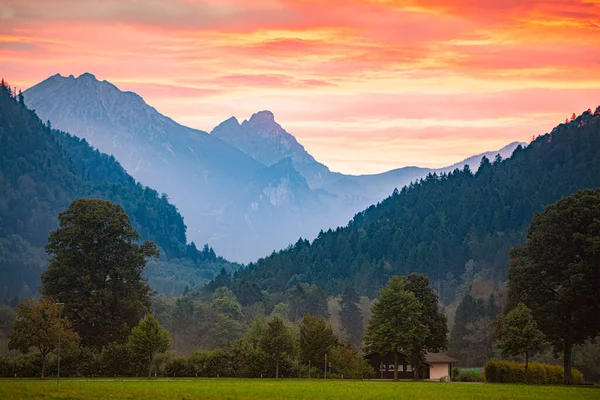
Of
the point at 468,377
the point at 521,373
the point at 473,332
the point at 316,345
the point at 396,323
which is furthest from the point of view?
the point at 473,332

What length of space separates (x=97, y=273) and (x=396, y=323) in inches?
1425

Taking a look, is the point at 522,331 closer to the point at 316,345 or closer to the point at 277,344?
the point at 316,345

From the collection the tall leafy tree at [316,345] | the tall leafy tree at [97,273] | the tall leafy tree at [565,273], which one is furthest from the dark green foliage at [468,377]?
the tall leafy tree at [97,273]

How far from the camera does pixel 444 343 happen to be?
369ft

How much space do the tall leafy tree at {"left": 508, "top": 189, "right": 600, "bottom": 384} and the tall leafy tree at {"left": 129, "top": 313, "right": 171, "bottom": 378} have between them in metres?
38.6

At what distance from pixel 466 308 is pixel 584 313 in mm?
81283

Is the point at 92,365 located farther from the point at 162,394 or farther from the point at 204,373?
the point at 162,394

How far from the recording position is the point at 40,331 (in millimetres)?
83875

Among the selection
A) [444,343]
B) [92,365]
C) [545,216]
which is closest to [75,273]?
[92,365]

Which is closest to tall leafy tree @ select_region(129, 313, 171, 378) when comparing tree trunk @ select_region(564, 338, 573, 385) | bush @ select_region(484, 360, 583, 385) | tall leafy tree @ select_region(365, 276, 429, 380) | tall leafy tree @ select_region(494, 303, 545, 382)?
tall leafy tree @ select_region(365, 276, 429, 380)

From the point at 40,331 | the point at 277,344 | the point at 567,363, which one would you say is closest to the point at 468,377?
the point at 567,363

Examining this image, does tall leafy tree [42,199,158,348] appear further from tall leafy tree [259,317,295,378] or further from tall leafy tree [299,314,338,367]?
tall leafy tree [299,314,338,367]

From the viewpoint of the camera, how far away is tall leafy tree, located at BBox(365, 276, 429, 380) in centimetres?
10356

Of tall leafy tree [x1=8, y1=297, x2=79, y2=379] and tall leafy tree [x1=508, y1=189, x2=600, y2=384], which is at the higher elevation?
tall leafy tree [x1=508, y1=189, x2=600, y2=384]
